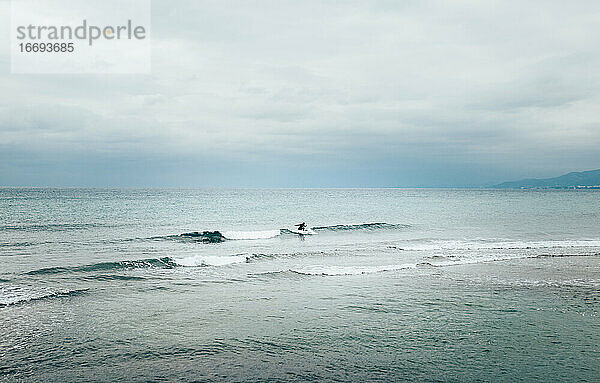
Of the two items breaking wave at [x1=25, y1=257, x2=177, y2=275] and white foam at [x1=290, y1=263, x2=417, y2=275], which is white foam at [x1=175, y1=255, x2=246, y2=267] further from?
white foam at [x1=290, y1=263, x2=417, y2=275]

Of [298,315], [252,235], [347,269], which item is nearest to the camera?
[298,315]

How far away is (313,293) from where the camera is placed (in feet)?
64.1

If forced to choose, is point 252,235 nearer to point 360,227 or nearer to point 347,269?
point 360,227

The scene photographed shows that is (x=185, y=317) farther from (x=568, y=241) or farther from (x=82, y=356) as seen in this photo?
(x=568, y=241)

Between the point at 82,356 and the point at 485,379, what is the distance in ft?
34.3

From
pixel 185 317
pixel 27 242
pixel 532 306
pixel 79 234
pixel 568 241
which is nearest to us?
pixel 185 317

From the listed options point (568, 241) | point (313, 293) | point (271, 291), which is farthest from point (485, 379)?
point (568, 241)

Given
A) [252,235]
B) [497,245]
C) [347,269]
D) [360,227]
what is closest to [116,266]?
[347,269]

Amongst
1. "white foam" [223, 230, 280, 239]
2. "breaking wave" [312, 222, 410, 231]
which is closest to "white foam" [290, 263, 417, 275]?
"white foam" [223, 230, 280, 239]

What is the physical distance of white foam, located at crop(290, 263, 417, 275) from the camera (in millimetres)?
24203

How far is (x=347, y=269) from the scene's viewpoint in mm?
25094

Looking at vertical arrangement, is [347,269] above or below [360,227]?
above

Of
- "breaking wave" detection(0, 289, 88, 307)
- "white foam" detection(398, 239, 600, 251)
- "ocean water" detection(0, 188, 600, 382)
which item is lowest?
"white foam" detection(398, 239, 600, 251)

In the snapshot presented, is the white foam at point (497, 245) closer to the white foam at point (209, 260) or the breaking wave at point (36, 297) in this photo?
the white foam at point (209, 260)
